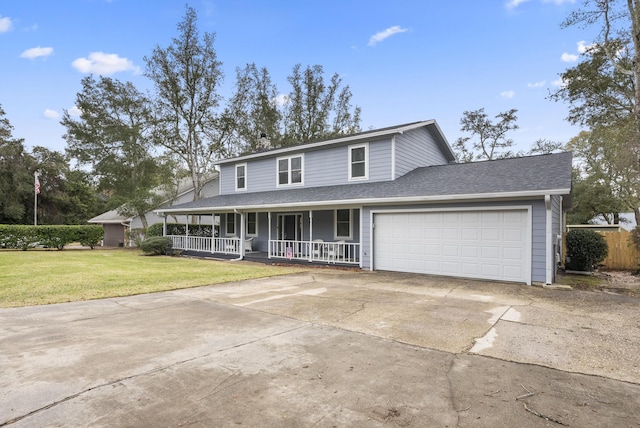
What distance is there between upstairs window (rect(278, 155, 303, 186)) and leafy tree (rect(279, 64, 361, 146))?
1385 centimetres

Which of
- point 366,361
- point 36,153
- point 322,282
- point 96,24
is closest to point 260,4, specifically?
point 96,24

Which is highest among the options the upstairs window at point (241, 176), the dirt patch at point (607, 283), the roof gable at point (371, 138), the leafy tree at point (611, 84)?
the leafy tree at point (611, 84)

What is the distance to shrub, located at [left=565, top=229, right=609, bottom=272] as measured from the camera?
476 inches

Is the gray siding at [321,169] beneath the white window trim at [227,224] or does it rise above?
above

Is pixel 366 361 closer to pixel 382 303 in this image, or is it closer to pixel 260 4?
pixel 382 303

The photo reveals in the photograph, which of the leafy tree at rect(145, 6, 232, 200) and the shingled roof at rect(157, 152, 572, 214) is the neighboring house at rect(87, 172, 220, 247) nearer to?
the leafy tree at rect(145, 6, 232, 200)

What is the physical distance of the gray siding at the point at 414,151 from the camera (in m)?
14.1

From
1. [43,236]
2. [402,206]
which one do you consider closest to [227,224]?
[402,206]

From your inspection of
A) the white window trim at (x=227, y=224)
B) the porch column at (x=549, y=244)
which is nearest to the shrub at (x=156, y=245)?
the white window trim at (x=227, y=224)

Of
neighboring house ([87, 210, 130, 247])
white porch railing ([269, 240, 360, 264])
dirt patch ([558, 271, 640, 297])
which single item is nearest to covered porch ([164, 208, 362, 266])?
white porch railing ([269, 240, 360, 264])

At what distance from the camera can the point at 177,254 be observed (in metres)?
19.4

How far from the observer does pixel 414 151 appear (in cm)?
1517

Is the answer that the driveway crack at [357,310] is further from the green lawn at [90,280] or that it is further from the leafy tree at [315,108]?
the leafy tree at [315,108]

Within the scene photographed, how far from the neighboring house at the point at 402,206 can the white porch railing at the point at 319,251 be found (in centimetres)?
10
